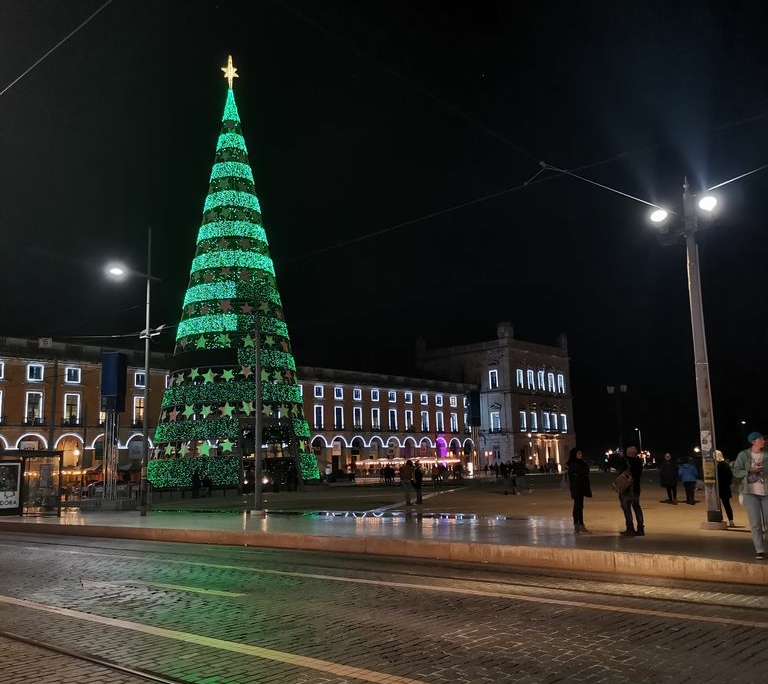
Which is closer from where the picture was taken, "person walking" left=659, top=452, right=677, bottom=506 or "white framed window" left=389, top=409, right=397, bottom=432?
"person walking" left=659, top=452, right=677, bottom=506

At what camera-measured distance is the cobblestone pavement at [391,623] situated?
18.7 feet

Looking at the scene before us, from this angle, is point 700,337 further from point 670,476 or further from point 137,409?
point 137,409

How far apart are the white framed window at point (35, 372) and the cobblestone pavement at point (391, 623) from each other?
55398mm

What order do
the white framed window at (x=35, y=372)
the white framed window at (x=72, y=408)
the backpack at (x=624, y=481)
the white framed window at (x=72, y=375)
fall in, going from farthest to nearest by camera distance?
1. the white framed window at (x=72, y=375)
2. the white framed window at (x=72, y=408)
3. the white framed window at (x=35, y=372)
4. the backpack at (x=624, y=481)

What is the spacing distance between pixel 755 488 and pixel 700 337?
5.46m

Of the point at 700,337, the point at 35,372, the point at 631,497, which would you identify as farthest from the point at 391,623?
the point at 35,372

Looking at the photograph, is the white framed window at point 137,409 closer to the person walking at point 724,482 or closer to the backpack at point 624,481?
the person walking at point 724,482

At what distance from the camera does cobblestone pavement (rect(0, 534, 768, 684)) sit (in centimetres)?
571

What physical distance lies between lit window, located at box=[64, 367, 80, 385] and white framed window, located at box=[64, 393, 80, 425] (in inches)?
44.3

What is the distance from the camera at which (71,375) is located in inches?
2569

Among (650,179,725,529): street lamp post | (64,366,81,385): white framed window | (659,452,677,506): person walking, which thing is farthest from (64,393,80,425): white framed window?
(650,179,725,529): street lamp post

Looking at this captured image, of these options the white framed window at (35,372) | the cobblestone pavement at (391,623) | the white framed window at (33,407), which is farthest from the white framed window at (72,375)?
the cobblestone pavement at (391,623)

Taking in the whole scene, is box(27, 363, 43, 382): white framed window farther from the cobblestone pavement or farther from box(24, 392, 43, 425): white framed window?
the cobblestone pavement

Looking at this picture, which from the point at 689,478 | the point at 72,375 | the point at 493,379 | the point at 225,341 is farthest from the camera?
the point at 493,379
